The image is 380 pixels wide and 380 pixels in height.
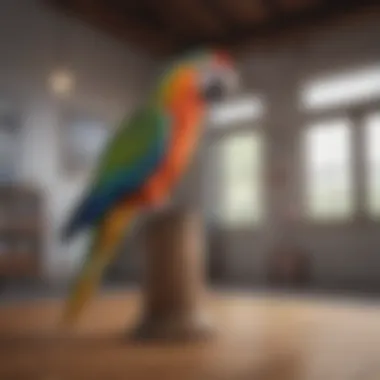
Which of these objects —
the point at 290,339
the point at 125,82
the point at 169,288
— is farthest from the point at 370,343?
the point at 125,82

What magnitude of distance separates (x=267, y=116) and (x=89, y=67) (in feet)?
0.71

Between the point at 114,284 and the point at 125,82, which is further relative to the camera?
the point at 114,284

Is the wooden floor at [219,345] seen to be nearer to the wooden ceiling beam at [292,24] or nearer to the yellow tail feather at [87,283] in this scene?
the yellow tail feather at [87,283]

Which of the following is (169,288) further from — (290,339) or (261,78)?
(261,78)

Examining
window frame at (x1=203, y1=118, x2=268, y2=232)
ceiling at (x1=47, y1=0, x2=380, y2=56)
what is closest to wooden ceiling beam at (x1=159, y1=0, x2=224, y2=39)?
ceiling at (x1=47, y1=0, x2=380, y2=56)

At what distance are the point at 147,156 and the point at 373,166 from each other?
309 millimetres

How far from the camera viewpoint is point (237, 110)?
2.29 feet

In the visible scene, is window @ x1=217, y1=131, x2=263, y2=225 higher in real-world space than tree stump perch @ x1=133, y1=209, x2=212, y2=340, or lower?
higher

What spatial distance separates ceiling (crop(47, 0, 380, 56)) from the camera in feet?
1.80

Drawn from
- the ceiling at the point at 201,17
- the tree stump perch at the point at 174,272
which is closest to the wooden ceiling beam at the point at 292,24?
the ceiling at the point at 201,17

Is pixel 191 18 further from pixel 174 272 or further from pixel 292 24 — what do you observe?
pixel 174 272

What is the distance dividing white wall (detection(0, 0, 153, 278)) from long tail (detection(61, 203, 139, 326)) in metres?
0.04

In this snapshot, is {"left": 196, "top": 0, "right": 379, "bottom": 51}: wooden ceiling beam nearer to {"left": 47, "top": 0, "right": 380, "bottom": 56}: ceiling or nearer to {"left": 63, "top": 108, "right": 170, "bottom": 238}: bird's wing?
{"left": 47, "top": 0, "right": 380, "bottom": 56}: ceiling

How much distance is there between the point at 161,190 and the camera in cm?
75
